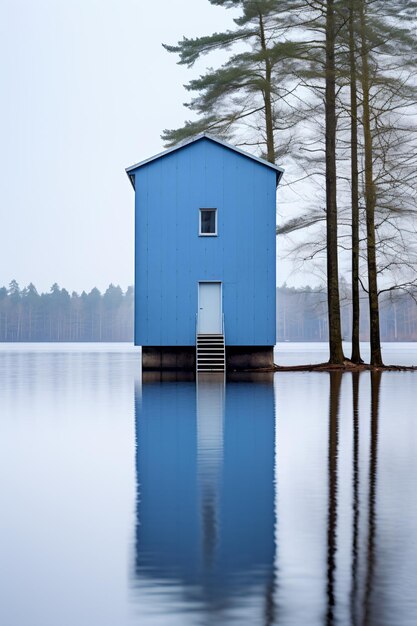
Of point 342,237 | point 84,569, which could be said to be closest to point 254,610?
point 84,569

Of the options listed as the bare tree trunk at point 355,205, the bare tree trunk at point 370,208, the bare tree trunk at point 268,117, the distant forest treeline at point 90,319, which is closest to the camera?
the bare tree trunk at point 370,208

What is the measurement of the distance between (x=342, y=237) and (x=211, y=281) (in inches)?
229

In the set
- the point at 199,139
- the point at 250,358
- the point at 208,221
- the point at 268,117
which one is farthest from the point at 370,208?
the point at 250,358

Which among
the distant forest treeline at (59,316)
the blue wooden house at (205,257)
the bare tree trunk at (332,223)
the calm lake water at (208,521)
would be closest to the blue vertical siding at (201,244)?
the blue wooden house at (205,257)

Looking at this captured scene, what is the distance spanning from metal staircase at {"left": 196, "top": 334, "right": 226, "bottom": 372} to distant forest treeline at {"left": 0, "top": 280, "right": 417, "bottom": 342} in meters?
140

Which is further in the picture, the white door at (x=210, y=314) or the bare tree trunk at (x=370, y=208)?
A: the bare tree trunk at (x=370, y=208)

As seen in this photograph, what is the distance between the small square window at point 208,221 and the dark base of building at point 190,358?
4012mm

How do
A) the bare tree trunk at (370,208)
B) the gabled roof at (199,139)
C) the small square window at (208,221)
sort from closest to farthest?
the gabled roof at (199,139) → the small square window at (208,221) → the bare tree trunk at (370,208)

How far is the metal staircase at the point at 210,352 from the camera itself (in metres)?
28.9

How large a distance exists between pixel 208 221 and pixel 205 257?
1.33 meters

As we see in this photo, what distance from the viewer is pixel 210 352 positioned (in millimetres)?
29766

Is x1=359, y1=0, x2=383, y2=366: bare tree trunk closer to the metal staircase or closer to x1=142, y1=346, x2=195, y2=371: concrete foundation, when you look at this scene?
the metal staircase

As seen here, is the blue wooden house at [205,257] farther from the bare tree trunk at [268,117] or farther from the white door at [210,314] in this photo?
the bare tree trunk at [268,117]

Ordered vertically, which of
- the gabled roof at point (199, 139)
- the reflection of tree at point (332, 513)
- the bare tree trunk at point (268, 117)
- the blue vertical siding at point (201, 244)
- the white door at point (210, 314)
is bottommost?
the reflection of tree at point (332, 513)
